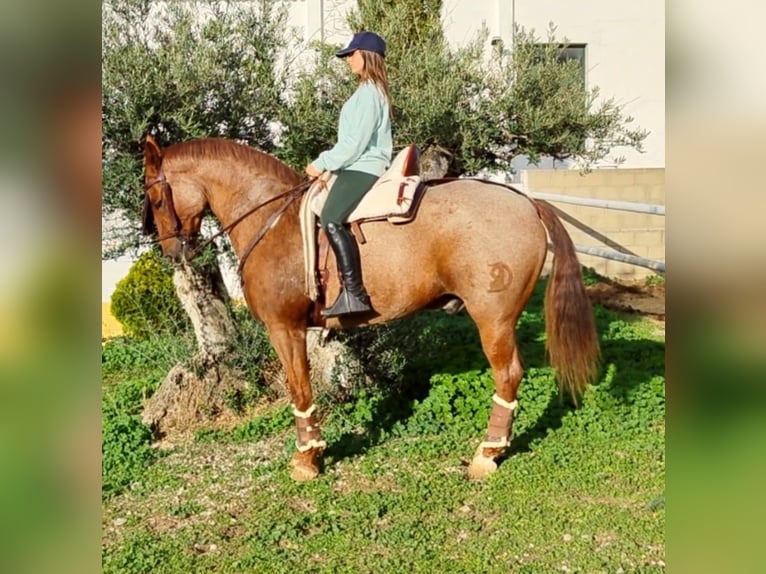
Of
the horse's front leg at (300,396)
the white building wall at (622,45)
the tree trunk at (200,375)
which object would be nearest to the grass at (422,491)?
the horse's front leg at (300,396)

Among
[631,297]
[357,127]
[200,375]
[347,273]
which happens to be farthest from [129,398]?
[631,297]

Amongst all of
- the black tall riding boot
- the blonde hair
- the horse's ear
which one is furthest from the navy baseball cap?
the horse's ear

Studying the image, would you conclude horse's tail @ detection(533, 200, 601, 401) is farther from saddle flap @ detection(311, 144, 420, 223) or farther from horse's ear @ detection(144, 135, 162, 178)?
horse's ear @ detection(144, 135, 162, 178)

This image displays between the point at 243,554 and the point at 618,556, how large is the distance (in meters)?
2.01

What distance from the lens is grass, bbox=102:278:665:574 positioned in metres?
3.76

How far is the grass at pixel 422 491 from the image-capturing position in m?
3.76

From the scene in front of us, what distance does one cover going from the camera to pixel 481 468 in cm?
473

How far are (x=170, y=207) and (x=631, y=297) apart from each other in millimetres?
7994

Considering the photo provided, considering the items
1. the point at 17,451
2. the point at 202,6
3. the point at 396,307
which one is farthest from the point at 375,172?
the point at 17,451

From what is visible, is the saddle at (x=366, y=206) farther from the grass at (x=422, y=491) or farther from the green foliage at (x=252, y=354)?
the green foliage at (x=252, y=354)

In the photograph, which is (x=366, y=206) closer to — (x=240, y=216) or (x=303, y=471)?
(x=240, y=216)

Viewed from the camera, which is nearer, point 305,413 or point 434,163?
point 305,413

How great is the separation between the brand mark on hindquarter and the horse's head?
1.94m

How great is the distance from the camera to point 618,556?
12.0 feet
